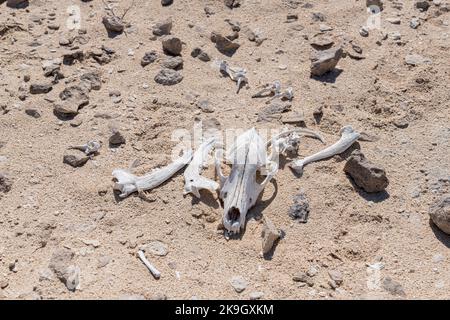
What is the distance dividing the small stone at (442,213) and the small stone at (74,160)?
2.12 metres

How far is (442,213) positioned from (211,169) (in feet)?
4.47

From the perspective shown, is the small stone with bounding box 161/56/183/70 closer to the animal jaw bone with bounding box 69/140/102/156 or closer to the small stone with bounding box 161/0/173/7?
the small stone with bounding box 161/0/173/7

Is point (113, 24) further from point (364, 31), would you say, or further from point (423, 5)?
point (423, 5)

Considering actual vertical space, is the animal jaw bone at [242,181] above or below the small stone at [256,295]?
above

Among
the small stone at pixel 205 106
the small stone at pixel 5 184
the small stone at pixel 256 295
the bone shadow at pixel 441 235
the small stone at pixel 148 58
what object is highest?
the bone shadow at pixel 441 235

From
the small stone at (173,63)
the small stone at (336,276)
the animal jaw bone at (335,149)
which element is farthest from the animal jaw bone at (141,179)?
the small stone at (336,276)

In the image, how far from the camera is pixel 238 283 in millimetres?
2953

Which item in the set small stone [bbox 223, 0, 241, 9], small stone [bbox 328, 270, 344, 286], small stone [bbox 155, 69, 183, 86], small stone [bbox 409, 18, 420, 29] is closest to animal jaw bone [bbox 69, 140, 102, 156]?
small stone [bbox 155, 69, 183, 86]

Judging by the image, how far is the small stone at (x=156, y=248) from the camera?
121 inches

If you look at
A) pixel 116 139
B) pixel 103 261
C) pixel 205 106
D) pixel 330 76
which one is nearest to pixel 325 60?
pixel 330 76

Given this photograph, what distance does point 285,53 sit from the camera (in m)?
4.46

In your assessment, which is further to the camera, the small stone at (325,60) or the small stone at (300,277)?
the small stone at (325,60)

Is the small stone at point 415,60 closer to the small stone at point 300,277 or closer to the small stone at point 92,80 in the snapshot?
the small stone at point 300,277

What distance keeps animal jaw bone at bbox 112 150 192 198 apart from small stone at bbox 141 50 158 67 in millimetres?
1113
